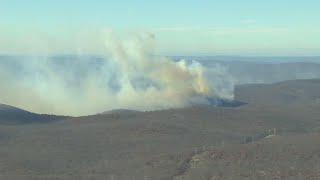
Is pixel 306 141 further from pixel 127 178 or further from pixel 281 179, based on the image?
pixel 127 178

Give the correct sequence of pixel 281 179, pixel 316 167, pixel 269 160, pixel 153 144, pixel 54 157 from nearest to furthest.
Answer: pixel 281 179
pixel 316 167
pixel 269 160
pixel 54 157
pixel 153 144

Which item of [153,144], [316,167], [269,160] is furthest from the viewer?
[153,144]

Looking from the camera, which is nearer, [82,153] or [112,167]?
[112,167]

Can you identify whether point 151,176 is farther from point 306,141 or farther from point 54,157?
point 306,141

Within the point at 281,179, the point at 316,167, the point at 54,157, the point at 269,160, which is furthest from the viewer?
the point at 54,157

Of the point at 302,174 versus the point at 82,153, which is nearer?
the point at 302,174

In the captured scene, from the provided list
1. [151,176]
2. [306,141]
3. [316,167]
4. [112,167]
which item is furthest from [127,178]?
[306,141]

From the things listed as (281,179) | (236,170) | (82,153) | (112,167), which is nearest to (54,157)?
(82,153)

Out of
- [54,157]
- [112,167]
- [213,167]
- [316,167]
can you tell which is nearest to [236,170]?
[213,167]
